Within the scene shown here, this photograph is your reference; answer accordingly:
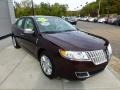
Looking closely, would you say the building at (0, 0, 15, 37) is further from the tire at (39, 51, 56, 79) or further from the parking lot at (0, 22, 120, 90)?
the tire at (39, 51, 56, 79)

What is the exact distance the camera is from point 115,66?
4.79 m

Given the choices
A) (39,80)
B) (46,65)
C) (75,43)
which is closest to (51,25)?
(46,65)

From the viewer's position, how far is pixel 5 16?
37.0ft

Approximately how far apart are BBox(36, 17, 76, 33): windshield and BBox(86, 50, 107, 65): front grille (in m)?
1.51

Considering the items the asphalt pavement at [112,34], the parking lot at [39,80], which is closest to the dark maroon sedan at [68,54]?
the parking lot at [39,80]

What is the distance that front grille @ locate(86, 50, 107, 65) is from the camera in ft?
10.6

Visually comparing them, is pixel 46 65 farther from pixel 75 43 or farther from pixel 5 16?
pixel 5 16

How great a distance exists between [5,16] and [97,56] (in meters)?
9.48

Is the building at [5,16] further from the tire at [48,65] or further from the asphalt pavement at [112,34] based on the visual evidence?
the tire at [48,65]

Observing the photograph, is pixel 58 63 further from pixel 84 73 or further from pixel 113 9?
pixel 113 9

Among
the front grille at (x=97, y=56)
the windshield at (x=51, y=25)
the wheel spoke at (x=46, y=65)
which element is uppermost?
the windshield at (x=51, y=25)

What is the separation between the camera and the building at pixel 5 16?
1061cm

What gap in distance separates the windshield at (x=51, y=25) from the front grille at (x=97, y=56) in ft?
4.96

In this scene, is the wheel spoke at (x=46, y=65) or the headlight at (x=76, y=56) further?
the wheel spoke at (x=46, y=65)
